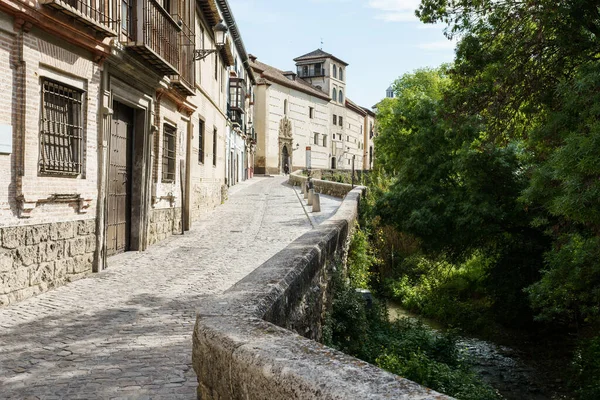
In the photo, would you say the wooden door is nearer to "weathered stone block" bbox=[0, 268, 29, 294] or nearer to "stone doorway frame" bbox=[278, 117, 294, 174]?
"weathered stone block" bbox=[0, 268, 29, 294]

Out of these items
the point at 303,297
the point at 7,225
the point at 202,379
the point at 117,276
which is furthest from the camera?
the point at 117,276

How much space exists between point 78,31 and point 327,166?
54.9 metres

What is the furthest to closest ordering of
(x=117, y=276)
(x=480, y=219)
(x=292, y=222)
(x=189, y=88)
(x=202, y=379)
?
1. (x=292, y=222)
2. (x=480, y=219)
3. (x=189, y=88)
4. (x=117, y=276)
5. (x=202, y=379)

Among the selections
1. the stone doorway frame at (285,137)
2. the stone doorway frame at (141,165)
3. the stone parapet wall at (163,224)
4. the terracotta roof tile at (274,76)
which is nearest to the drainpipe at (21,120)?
the stone doorway frame at (141,165)

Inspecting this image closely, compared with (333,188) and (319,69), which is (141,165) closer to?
(333,188)

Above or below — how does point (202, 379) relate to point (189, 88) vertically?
below

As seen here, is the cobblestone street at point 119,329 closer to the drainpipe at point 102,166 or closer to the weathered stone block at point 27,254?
the drainpipe at point 102,166

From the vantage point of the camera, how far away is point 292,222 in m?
14.9

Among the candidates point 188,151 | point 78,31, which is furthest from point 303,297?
point 188,151

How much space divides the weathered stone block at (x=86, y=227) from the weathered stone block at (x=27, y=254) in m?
1.06

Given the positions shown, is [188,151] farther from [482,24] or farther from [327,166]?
[327,166]

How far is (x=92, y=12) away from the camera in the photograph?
25.1ft

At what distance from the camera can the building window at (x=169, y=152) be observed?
38.6 ft

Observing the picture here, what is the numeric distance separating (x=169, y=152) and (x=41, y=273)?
19.3 feet
